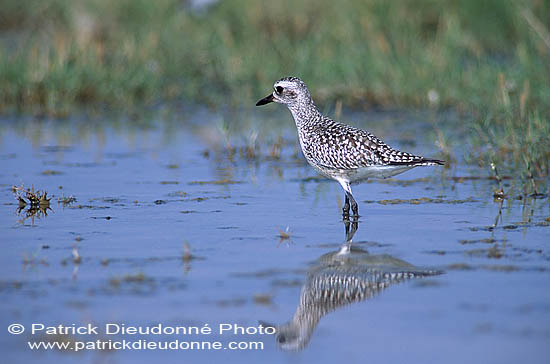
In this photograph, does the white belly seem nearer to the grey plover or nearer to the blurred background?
the grey plover

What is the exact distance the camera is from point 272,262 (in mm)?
7258

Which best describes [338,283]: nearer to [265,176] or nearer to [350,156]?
[350,156]

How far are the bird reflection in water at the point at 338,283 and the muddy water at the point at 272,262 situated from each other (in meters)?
0.02

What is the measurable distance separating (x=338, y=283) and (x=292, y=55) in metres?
9.64

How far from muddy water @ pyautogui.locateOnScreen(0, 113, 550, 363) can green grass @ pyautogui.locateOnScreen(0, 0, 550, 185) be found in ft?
9.09

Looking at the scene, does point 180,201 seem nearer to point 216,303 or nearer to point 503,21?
point 216,303

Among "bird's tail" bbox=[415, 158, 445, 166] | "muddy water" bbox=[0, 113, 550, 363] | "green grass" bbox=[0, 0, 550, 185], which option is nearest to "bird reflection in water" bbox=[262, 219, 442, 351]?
"muddy water" bbox=[0, 113, 550, 363]

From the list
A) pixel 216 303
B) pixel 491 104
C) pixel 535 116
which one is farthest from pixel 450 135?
pixel 216 303

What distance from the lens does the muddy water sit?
570 cm

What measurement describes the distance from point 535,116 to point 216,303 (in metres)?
5.76

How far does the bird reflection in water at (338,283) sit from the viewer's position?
590 centimetres

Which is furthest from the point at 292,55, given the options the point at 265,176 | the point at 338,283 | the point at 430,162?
the point at 338,283

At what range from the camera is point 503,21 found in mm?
17047

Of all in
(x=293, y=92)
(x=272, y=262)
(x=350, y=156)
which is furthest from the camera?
(x=293, y=92)
